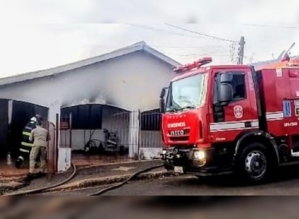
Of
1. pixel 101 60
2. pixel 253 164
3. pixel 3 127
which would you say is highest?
pixel 101 60

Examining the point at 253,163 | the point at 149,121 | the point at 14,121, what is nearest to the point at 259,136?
the point at 253,163

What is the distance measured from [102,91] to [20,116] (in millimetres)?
1004

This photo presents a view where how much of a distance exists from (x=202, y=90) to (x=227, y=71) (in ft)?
0.94

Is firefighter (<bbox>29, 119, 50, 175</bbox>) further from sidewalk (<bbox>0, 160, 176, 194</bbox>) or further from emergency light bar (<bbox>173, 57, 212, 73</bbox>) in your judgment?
emergency light bar (<bbox>173, 57, 212, 73</bbox>)

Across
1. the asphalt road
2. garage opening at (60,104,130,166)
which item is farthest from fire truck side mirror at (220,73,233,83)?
garage opening at (60,104,130,166)

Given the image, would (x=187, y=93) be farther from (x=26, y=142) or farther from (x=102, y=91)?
(x=26, y=142)

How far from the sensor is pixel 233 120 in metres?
3.48

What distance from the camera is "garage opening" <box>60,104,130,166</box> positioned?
4938 millimetres

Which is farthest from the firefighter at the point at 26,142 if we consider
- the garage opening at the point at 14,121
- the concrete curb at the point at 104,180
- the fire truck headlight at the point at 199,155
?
the fire truck headlight at the point at 199,155

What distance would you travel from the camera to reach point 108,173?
4.45m

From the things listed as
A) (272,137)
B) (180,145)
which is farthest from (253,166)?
(180,145)

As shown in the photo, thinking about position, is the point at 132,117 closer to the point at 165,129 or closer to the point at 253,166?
the point at 165,129

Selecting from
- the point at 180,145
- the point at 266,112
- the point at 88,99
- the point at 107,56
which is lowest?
the point at 180,145

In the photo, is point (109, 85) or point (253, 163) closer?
point (253, 163)
